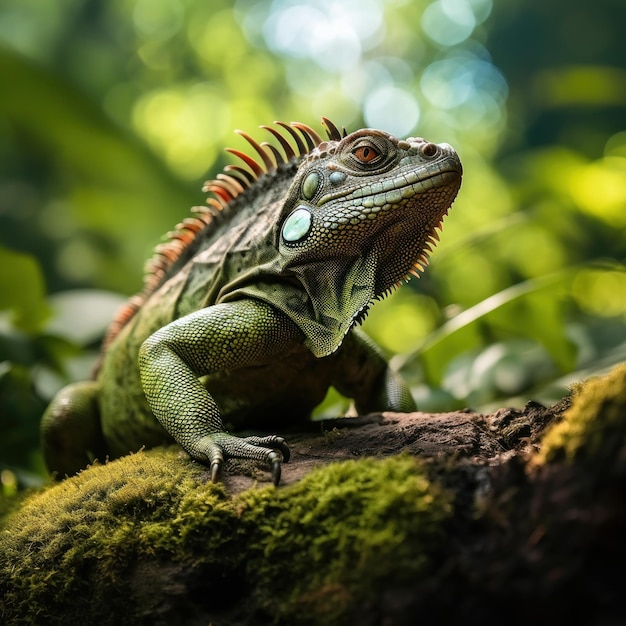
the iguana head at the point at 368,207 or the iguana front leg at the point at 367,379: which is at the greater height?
the iguana head at the point at 368,207

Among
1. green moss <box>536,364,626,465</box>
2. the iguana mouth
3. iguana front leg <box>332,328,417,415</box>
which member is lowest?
iguana front leg <box>332,328,417,415</box>

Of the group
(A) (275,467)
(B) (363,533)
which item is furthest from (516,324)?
(B) (363,533)

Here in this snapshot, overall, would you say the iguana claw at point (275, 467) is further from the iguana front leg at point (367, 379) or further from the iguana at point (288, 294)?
the iguana front leg at point (367, 379)

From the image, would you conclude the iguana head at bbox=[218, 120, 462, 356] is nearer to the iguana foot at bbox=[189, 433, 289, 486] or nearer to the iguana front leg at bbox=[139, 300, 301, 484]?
the iguana front leg at bbox=[139, 300, 301, 484]

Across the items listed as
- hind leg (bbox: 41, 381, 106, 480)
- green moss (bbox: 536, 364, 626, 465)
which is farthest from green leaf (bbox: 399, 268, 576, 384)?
green moss (bbox: 536, 364, 626, 465)

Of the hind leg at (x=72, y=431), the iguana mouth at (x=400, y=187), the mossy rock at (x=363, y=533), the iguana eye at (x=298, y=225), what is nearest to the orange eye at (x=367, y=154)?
the iguana mouth at (x=400, y=187)

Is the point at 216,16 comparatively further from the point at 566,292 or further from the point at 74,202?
the point at 566,292
